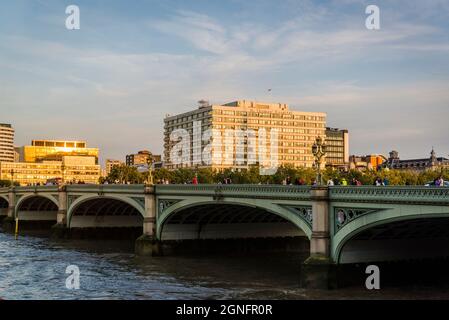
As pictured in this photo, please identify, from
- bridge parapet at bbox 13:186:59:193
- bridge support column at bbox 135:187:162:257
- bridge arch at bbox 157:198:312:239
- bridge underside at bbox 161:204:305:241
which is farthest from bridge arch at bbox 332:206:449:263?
bridge parapet at bbox 13:186:59:193

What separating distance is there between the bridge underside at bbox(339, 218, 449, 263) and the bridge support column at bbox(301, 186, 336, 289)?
3.19ft

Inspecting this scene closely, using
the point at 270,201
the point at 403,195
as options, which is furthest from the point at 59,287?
the point at 403,195

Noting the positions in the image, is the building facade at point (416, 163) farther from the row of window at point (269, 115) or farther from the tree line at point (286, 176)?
the tree line at point (286, 176)

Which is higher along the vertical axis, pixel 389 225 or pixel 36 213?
pixel 389 225

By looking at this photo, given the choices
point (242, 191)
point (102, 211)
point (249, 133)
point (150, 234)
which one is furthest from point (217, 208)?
point (249, 133)

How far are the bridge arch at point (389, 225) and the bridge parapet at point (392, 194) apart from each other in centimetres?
39

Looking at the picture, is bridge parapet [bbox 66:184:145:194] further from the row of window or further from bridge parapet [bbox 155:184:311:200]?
the row of window

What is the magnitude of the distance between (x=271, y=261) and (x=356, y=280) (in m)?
14.7

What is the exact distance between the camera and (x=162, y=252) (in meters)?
49.6

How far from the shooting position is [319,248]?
32312 mm

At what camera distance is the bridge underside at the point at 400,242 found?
32.6 metres

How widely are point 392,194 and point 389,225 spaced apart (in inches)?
137

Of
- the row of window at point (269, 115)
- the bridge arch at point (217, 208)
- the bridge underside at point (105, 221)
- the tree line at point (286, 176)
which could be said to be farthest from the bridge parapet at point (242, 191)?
the row of window at point (269, 115)

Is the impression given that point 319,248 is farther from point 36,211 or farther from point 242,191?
point 36,211
